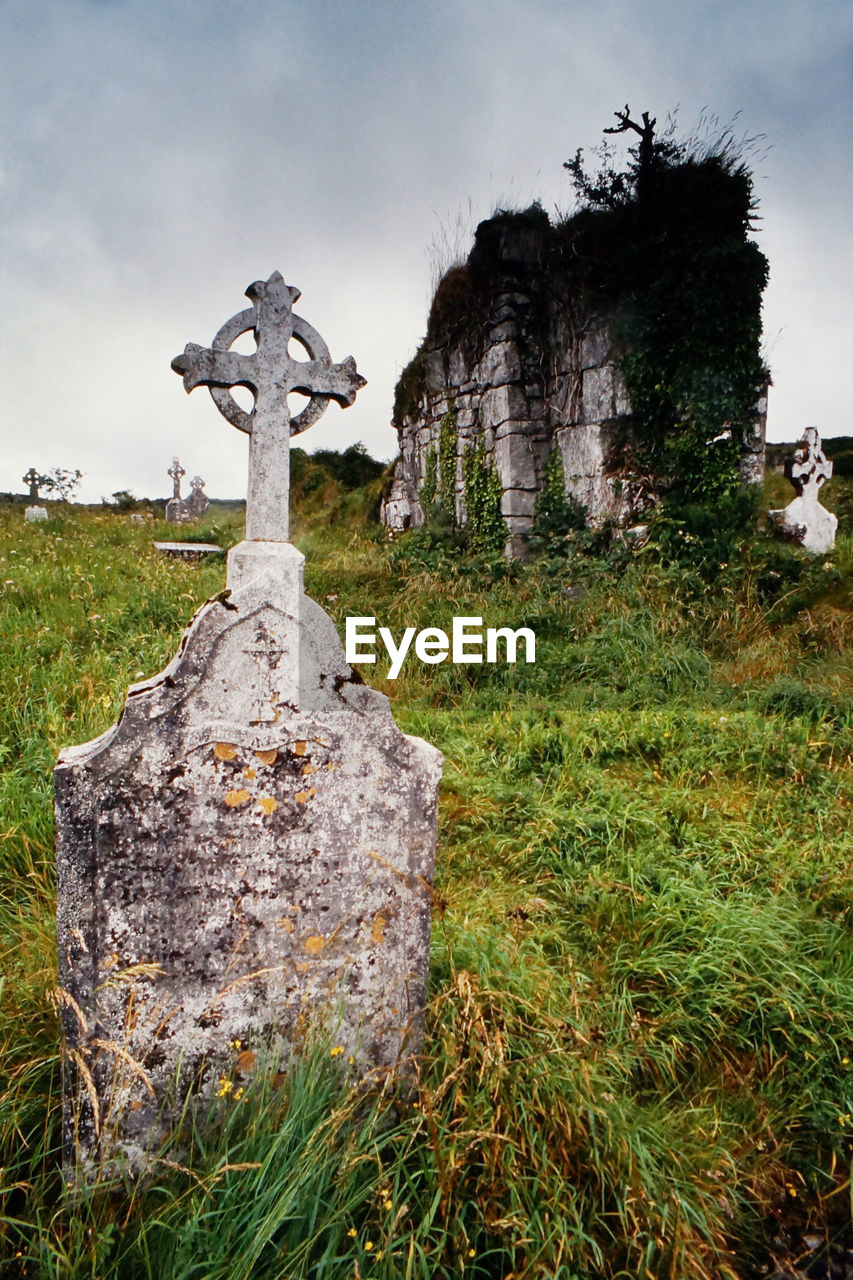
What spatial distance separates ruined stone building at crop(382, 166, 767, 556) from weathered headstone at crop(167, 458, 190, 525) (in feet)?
37.0

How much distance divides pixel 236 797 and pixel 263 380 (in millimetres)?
1198

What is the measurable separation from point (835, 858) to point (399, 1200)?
7.56 ft

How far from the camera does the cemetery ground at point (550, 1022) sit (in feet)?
5.26

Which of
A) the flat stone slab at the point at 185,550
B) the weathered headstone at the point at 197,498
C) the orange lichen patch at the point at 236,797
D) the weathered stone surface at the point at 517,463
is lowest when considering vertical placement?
the orange lichen patch at the point at 236,797

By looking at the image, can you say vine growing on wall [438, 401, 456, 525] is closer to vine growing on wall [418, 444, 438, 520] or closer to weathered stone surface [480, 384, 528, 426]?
vine growing on wall [418, 444, 438, 520]

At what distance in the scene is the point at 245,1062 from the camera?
1.86 metres

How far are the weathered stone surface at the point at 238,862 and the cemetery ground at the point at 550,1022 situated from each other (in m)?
0.13

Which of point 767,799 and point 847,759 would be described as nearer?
point 767,799

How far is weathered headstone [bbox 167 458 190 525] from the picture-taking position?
19.6m

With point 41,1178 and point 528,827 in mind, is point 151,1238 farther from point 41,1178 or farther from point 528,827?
point 528,827

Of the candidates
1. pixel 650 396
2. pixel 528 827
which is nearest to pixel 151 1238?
pixel 528 827

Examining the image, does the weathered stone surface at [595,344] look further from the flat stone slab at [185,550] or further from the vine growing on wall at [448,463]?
the flat stone slab at [185,550]

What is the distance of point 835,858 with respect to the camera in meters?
3.16

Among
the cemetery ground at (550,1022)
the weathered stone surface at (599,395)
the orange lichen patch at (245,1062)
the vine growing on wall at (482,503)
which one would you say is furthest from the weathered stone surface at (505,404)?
the orange lichen patch at (245,1062)
